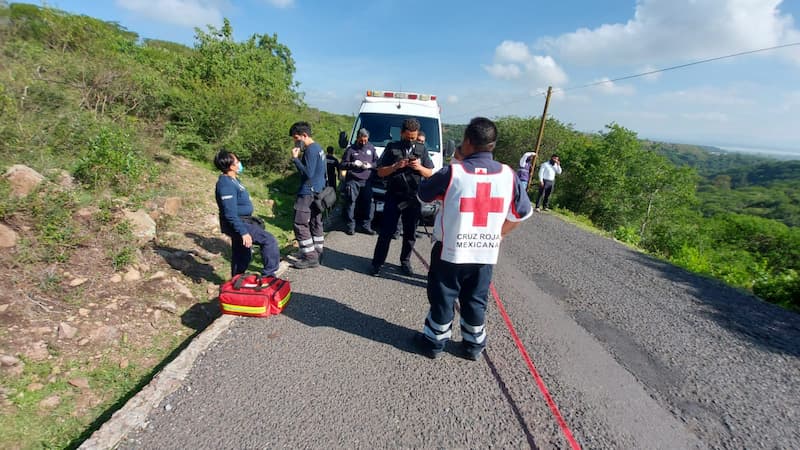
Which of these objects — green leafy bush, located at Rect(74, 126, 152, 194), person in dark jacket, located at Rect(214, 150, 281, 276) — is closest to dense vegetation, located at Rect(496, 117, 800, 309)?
person in dark jacket, located at Rect(214, 150, 281, 276)

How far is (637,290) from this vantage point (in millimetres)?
5051

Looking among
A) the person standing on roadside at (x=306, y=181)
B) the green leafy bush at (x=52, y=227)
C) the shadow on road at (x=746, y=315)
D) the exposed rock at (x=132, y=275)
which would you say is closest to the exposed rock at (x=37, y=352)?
the exposed rock at (x=132, y=275)

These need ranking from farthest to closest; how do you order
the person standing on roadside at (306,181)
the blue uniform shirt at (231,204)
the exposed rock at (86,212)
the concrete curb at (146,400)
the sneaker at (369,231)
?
1. the sneaker at (369,231)
2. the person standing on roadside at (306,181)
3. the exposed rock at (86,212)
4. the blue uniform shirt at (231,204)
5. the concrete curb at (146,400)

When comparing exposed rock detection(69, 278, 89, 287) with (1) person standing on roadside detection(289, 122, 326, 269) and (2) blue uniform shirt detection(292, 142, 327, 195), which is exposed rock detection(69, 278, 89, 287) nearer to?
(1) person standing on roadside detection(289, 122, 326, 269)

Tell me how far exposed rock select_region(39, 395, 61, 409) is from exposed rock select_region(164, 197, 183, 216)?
3345 mm

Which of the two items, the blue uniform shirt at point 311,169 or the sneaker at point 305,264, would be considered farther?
the sneaker at point 305,264

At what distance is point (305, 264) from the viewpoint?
4625 millimetres

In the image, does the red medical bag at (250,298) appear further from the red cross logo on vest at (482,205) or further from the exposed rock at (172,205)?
the exposed rock at (172,205)

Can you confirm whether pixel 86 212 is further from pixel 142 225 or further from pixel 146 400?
pixel 146 400

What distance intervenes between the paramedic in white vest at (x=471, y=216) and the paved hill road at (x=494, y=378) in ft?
2.26

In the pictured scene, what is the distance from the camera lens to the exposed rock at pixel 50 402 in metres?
2.40

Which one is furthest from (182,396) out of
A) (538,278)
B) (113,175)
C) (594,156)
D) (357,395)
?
(594,156)

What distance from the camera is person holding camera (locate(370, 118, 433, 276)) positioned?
159 inches

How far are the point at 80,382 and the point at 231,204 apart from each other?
184 centimetres
